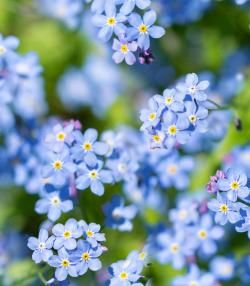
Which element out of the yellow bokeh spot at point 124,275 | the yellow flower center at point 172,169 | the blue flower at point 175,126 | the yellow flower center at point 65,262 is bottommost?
the yellow bokeh spot at point 124,275

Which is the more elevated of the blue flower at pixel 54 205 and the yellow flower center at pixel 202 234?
the blue flower at pixel 54 205

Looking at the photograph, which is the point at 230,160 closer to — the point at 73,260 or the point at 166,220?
the point at 166,220

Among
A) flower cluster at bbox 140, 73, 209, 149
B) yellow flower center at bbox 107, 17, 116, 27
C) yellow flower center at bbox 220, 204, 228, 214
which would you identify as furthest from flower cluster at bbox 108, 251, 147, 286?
yellow flower center at bbox 107, 17, 116, 27

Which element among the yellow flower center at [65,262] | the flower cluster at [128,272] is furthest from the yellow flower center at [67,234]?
the flower cluster at [128,272]

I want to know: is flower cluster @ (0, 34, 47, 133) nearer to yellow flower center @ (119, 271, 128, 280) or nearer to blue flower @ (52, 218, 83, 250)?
blue flower @ (52, 218, 83, 250)

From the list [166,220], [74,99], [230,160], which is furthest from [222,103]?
[74,99]

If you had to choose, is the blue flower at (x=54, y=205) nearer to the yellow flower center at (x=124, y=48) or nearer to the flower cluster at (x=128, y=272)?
the flower cluster at (x=128, y=272)

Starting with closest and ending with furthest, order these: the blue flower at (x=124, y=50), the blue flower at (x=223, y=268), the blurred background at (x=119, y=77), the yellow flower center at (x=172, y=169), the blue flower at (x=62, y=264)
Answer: the blue flower at (x=62, y=264) → the blue flower at (x=124, y=50) → the blue flower at (x=223, y=268) → the yellow flower center at (x=172, y=169) → the blurred background at (x=119, y=77)
